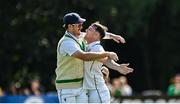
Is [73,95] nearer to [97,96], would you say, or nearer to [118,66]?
[97,96]

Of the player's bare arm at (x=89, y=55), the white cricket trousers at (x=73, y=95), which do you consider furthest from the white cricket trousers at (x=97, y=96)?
the player's bare arm at (x=89, y=55)

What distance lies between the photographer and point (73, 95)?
12578 mm

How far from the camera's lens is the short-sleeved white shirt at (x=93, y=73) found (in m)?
12.7

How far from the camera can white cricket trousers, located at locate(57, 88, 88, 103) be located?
1257cm

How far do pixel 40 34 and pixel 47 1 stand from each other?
126cm

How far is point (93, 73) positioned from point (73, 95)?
0.45 meters

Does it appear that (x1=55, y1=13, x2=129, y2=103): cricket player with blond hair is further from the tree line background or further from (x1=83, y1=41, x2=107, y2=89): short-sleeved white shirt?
the tree line background

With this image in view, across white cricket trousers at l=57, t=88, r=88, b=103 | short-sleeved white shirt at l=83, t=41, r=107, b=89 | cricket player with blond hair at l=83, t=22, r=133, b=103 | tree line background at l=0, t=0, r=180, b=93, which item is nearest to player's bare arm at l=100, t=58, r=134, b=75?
cricket player with blond hair at l=83, t=22, r=133, b=103

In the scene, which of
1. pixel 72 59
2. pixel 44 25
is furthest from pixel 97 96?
pixel 44 25

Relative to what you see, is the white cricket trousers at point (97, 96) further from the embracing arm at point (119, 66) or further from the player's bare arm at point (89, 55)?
the player's bare arm at point (89, 55)

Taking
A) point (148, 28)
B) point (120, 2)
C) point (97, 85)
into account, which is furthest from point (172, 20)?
point (97, 85)

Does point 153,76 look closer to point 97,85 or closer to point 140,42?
point 140,42

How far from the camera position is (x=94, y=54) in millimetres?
12258

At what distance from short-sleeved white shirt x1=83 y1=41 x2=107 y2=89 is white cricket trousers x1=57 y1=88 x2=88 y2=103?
0.12 metres
